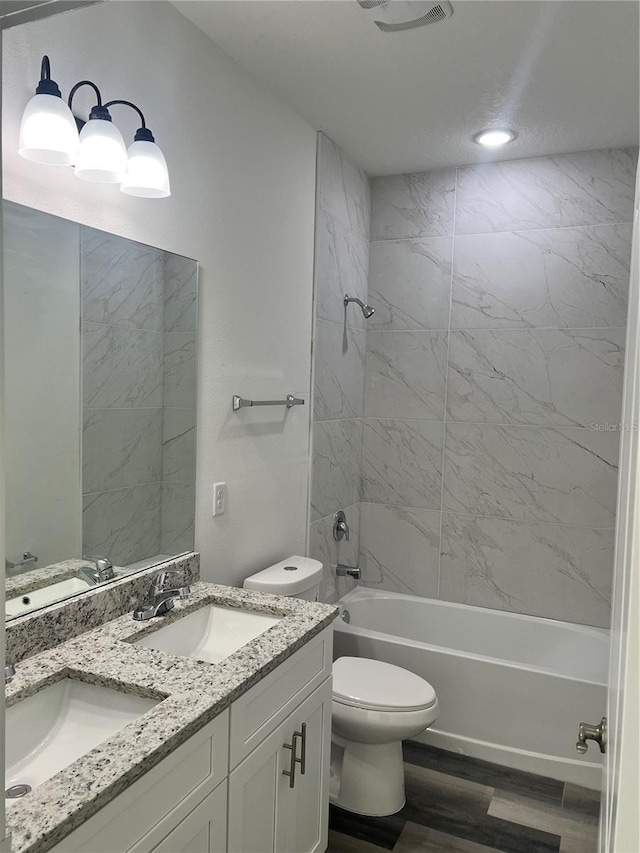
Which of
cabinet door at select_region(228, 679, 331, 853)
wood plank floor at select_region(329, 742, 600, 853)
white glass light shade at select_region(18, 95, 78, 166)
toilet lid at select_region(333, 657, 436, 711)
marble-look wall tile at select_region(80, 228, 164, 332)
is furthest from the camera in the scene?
toilet lid at select_region(333, 657, 436, 711)

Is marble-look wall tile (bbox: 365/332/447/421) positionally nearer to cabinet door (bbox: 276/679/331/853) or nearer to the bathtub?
the bathtub

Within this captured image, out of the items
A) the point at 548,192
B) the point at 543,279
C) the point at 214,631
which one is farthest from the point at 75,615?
the point at 548,192

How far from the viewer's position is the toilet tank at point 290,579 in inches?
92.7

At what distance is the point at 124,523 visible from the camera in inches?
74.0

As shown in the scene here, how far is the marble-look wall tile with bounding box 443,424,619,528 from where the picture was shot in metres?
3.09

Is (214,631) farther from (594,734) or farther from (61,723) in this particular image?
(594,734)

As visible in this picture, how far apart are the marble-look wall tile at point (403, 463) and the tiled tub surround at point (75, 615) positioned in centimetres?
172

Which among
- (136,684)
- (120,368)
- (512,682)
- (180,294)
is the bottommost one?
(512,682)

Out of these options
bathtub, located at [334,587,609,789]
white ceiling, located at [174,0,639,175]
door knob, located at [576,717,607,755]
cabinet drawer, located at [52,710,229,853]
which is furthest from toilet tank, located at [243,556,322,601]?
white ceiling, located at [174,0,639,175]

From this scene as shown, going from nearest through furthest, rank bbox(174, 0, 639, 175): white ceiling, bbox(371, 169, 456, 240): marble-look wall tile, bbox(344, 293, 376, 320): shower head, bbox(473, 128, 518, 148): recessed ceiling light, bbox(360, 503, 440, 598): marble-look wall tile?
bbox(174, 0, 639, 175): white ceiling < bbox(473, 128, 518, 148): recessed ceiling light < bbox(344, 293, 376, 320): shower head < bbox(371, 169, 456, 240): marble-look wall tile < bbox(360, 503, 440, 598): marble-look wall tile

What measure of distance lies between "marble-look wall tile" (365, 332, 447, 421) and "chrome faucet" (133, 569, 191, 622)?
1.87 meters

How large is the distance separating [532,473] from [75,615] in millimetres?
2325

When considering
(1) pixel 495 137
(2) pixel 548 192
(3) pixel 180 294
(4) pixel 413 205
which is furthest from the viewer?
(4) pixel 413 205

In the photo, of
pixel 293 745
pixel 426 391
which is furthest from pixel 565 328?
pixel 293 745
